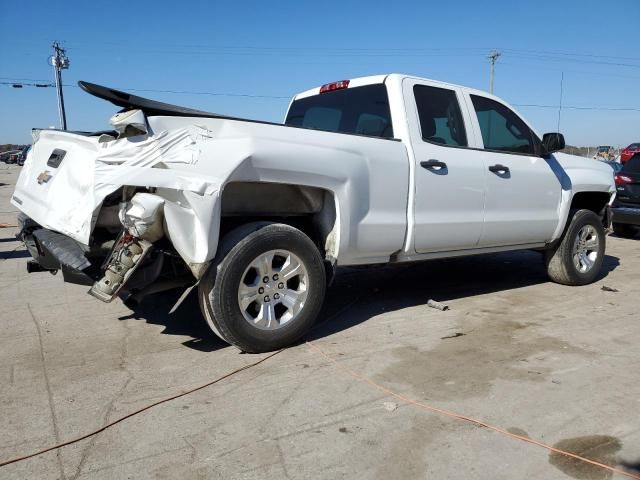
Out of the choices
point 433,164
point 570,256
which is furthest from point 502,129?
point 570,256

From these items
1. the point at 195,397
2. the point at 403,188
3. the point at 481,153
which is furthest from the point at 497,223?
the point at 195,397

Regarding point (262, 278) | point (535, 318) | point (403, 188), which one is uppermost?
point (403, 188)

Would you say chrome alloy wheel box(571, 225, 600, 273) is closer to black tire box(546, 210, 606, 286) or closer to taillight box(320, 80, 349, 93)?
black tire box(546, 210, 606, 286)

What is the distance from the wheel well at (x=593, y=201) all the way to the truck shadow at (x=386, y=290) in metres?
0.91

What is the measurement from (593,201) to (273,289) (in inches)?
184

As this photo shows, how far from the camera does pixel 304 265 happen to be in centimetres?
388

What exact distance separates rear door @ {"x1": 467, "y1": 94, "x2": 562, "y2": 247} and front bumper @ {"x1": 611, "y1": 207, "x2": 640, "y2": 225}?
4.92 metres

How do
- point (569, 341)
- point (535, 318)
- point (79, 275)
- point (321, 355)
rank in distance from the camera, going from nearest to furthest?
point (79, 275) → point (321, 355) → point (569, 341) → point (535, 318)

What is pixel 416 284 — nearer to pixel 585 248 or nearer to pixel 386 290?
pixel 386 290

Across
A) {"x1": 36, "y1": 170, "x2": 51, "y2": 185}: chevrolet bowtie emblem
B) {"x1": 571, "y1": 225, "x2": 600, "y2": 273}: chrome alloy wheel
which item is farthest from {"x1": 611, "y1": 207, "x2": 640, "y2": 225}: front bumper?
{"x1": 36, "y1": 170, "x2": 51, "y2": 185}: chevrolet bowtie emblem

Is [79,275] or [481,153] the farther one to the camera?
[481,153]

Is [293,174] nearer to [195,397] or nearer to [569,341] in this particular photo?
[195,397]

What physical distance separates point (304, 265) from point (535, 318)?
7.78ft

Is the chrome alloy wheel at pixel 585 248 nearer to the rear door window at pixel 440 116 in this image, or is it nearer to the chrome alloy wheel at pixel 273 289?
the rear door window at pixel 440 116
